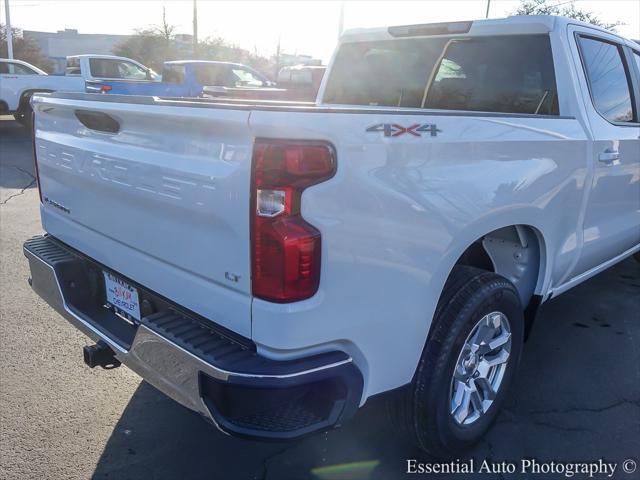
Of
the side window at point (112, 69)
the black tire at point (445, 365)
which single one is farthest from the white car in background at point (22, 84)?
the black tire at point (445, 365)

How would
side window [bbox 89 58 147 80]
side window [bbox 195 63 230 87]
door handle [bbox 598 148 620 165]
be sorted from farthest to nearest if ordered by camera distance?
side window [bbox 89 58 147 80], side window [bbox 195 63 230 87], door handle [bbox 598 148 620 165]

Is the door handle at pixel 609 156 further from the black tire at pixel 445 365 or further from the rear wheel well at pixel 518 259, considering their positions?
the black tire at pixel 445 365

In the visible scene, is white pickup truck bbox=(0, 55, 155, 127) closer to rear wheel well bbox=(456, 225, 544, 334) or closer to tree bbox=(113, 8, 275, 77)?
rear wheel well bbox=(456, 225, 544, 334)

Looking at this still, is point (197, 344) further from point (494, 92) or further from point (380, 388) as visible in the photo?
point (494, 92)

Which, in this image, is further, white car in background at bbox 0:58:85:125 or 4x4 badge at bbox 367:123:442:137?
white car in background at bbox 0:58:85:125

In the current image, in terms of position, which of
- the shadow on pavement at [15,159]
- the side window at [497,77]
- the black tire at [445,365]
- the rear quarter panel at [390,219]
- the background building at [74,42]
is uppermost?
the background building at [74,42]

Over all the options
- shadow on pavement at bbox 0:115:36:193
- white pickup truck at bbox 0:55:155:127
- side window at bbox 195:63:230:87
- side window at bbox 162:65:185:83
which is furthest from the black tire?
side window at bbox 195:63:230:87

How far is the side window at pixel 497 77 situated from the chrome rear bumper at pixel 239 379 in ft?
7.64

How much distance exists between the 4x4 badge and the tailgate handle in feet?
3.78

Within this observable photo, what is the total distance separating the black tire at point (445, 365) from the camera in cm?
245

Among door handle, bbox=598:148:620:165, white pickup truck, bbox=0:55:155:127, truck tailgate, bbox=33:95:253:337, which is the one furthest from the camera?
white pickup truck, bbox=0:55:155:127

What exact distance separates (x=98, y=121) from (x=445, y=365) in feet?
6.04

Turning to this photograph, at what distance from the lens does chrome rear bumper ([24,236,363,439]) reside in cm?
193

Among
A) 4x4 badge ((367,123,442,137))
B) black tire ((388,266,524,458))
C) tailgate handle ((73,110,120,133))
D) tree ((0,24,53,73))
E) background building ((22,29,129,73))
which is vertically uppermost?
background building ((22,29,129,73))
